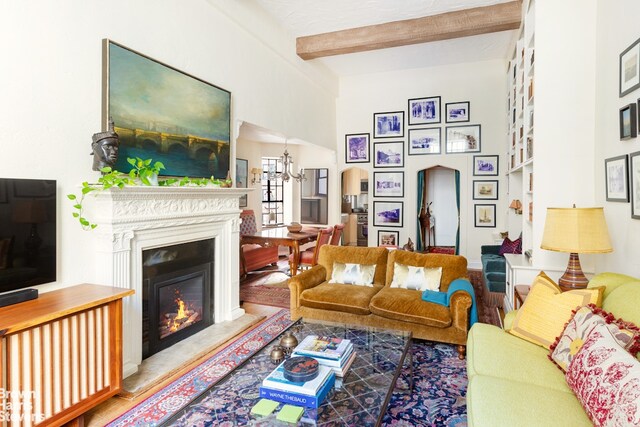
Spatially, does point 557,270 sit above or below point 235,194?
below

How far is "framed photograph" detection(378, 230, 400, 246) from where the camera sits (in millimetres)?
7809

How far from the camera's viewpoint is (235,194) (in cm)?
412

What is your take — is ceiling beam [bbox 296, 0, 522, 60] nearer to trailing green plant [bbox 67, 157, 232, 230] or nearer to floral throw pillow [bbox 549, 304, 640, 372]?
trailing green plant [bbox 67, 157, 232, 230]

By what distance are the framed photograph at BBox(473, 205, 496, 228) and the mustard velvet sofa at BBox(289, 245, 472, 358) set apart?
3.91m

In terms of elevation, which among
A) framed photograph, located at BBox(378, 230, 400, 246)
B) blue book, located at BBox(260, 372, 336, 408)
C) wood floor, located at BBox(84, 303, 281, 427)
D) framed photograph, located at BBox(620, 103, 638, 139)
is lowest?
wood floor, located at BBox(84, 303, 281, 427)

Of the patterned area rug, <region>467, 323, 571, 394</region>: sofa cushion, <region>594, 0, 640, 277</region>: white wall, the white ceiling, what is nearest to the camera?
<region>467, 323, 571, 394</region>: sofa cushion

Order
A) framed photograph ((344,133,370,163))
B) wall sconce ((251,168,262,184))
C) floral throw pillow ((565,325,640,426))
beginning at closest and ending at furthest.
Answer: floral throw pillow ((565,325,640,426))
framed photograph ((344,133,370,163))
wall sconce ((251,168,262,184))

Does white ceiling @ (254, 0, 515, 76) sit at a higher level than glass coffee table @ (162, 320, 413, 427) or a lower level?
higher

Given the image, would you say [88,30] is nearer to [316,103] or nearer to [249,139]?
[316,103]

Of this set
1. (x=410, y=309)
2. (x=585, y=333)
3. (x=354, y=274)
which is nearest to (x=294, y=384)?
(x=585, y=333)

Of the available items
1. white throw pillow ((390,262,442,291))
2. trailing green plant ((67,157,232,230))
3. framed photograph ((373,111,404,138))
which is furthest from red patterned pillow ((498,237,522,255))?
trailing green plant ((67,157,232,230))

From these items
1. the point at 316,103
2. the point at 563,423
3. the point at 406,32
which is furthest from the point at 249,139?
the point at 563,423

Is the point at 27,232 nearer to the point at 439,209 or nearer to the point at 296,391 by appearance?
the point at 296,391

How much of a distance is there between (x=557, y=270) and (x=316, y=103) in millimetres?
5107
